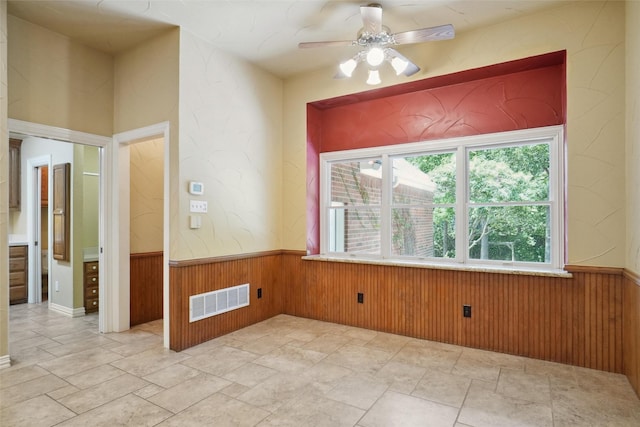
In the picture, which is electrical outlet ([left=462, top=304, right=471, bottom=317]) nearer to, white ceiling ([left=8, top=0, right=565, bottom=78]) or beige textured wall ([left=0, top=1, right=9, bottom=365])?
white ceiling ([left=8, top=0, right=565, bottom=78])

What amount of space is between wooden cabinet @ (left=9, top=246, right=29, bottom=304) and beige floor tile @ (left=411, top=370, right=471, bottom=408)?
228 inches

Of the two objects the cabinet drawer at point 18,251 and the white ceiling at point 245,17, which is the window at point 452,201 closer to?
the white ceiling at point 245,17

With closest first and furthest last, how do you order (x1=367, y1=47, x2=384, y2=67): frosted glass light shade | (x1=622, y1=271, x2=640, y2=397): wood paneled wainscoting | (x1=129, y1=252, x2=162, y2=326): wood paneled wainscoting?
(x1=622, y1=271, x2=640, y2=397): wood paneled wainscoting
(x1=367, y1=47, x2=384, y2=67): frosted glass light shade
(x1=129, y1=252, x2=162, y2=326): wood paneled wainscoting

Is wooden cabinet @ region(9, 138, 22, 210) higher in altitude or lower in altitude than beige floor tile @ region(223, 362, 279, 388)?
higher

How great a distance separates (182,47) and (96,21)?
30.8 inches

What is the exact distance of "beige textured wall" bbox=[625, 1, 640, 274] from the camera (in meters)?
2.56

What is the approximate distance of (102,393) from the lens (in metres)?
2.57

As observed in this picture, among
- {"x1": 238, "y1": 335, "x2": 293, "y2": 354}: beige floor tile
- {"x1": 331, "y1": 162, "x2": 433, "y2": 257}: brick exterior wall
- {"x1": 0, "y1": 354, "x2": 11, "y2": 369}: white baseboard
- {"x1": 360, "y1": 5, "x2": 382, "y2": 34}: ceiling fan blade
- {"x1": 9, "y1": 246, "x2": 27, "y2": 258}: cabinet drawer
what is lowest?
{"x1": 238, "y1": 335, "x2": 293, "y2": 354}: beige floor tile

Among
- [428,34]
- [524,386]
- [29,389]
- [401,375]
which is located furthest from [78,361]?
[428,34]

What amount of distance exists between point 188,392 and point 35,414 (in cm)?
93

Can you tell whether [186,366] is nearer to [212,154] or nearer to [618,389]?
[212,154]

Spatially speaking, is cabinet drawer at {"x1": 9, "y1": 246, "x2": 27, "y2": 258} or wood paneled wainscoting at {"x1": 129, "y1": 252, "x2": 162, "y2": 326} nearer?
wood paneled wainscoting at {"x1": 129, "y1": 252, "x2": 162, "y2": 326}

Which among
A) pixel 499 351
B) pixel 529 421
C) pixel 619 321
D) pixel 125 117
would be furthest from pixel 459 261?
pixel 125 117

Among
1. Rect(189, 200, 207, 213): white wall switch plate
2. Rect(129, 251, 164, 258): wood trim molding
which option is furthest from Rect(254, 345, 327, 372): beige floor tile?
Rect(129, 251, 164, 258): wood trim molding
